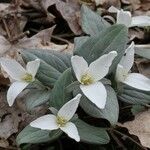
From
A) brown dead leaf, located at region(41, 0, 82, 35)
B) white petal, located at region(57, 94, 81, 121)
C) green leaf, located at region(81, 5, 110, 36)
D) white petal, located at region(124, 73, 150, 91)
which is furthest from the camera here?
brown dead leaf, located at region(41, 0, 82, 35)

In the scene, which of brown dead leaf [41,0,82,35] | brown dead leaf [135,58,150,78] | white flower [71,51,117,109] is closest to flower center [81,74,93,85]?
white flower [71,51,117,109]

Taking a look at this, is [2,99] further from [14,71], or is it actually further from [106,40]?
[106,40]

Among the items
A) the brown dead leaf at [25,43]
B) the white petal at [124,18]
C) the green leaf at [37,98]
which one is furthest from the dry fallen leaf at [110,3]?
the green leaf at [37,98]

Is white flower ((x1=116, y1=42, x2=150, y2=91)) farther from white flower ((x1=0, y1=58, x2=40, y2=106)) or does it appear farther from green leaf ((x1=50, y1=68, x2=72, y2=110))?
white flower ((x1=0, y1=58, x2=40, y2=106))

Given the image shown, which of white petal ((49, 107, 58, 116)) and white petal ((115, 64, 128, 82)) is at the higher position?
white petal ((115, 64, 128, 82))

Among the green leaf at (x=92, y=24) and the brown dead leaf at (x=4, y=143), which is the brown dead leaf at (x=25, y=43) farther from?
the brown dead leaf at (x=4, y=143)

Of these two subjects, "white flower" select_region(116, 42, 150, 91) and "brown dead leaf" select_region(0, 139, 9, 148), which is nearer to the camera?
Result: "white flower" select_region(116, 42, 150, 91)

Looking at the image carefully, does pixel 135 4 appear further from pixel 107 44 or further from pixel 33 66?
pixel 33 66
